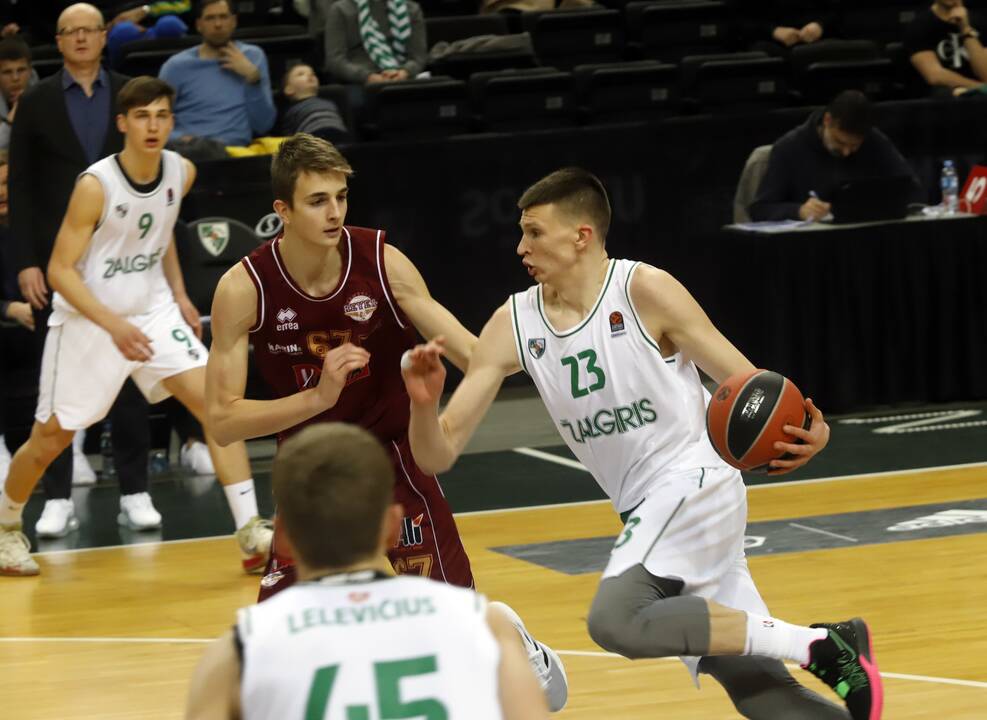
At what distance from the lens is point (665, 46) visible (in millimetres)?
11727

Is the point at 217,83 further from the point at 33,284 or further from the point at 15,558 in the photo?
the point at 15,558

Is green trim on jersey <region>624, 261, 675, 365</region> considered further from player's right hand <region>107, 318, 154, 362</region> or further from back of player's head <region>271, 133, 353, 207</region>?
player's right hand <region>107, 318, 154, 362</region>

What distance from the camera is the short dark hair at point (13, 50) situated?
366 inches

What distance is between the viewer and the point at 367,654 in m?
2.37

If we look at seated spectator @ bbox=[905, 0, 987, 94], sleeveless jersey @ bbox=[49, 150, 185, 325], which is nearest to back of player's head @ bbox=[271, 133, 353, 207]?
sleeveless jersey @ bbox=[49, 150, 185, 325]

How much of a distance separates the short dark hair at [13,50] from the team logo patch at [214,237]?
131cm

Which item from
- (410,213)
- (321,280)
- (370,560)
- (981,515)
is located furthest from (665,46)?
(370,560)

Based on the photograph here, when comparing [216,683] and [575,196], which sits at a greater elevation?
[575,196]

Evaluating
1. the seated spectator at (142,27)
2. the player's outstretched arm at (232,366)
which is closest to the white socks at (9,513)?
the player's outstretched arm at (232,366)

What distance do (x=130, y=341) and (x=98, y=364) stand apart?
51cm

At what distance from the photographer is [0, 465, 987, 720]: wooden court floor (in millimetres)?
5125

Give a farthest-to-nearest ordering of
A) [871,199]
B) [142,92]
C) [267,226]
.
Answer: [267,226], [871,199], [142,92]

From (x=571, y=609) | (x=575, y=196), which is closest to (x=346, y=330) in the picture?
(x=575, y=196)

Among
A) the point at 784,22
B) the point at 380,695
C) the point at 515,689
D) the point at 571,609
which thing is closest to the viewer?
the point at 380,695
